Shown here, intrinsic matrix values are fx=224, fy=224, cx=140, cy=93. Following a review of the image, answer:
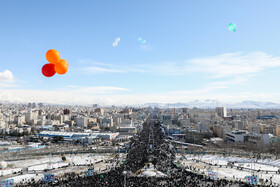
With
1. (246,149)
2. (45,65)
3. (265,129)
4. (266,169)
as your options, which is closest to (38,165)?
(45,65)

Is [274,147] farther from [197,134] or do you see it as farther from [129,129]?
[129,129]

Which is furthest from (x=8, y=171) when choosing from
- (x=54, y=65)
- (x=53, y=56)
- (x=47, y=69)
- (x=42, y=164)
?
(x=53, y=56)

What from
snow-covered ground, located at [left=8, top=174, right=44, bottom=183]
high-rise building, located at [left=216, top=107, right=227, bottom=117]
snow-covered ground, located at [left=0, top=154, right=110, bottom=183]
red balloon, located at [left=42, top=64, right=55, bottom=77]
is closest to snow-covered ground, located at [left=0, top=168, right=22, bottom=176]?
snow-covered ground, located at [left=0, top=154, right=110, bottom=183]

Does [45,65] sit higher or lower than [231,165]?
higher

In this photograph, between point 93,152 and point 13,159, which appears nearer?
point 13,159

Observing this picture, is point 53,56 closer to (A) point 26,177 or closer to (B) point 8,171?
(A) point 26,177

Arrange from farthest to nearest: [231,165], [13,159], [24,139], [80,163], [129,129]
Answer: [129,129], [24,139], [13,159], [80,163], [231,165]

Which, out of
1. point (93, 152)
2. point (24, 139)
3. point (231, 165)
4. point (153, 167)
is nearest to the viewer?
point (153, 167)
